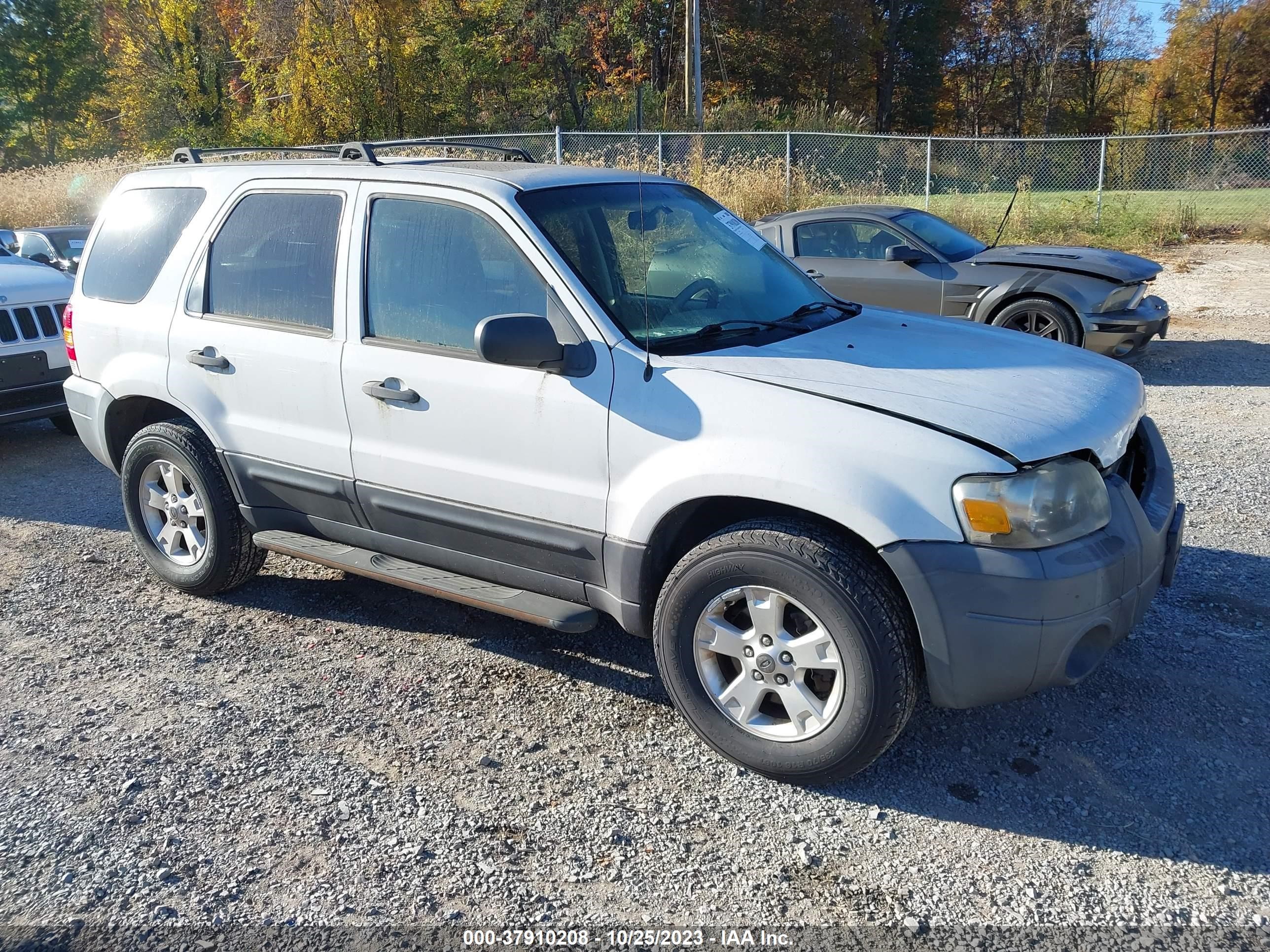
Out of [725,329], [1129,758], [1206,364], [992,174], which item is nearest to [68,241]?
[725,329]

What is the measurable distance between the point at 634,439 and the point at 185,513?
260 centimetres

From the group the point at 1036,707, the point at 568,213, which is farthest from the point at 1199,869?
the point at 568,213

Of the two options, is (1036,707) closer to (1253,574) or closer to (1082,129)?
(1253,574)

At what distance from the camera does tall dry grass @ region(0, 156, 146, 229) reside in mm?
23391

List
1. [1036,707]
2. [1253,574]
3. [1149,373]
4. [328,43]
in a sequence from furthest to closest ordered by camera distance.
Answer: [328,43], [1149,373], [1253,574], [1036,707]

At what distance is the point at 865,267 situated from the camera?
9555mm

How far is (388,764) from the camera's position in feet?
11.7

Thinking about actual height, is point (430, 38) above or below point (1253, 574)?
above

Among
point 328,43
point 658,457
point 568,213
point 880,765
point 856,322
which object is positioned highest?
point 328,43

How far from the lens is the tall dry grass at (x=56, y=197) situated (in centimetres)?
2339

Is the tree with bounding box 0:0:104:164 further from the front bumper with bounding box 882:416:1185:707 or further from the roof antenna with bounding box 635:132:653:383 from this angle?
the front bumper with bounding box 882:416:1185:707

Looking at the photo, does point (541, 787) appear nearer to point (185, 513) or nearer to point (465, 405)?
point (465, 405)

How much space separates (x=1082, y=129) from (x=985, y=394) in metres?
46.9

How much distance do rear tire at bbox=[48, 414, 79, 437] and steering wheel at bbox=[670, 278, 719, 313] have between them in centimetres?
604
